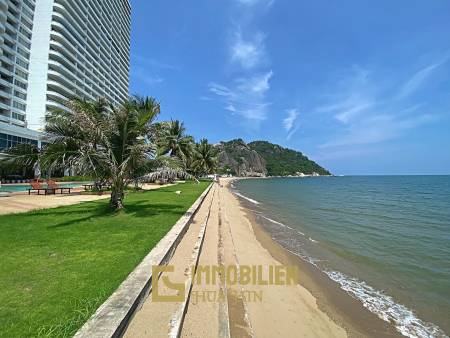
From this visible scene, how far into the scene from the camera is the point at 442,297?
633 centimetres

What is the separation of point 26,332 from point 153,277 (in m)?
1.95

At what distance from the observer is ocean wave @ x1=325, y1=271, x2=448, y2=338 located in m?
4.87

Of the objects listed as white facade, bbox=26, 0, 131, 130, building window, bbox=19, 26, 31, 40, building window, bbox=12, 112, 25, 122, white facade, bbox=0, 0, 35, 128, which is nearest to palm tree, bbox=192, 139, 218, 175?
white facade, bbox=26, 0, 131, 130

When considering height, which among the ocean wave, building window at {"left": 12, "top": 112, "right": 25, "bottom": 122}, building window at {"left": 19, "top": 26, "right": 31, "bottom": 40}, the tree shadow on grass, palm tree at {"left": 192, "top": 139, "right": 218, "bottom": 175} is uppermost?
building window at {"left": 19, "top": 26, "right": 31, "bottom": 40}

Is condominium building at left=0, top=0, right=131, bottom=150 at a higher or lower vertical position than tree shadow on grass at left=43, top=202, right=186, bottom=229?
higher

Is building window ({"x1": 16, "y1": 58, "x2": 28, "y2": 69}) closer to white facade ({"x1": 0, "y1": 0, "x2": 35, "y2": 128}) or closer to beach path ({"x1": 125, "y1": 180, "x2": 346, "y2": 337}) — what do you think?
white facade ({"x1": 0, "y1": 0, "x2": 35, "y2": 128})

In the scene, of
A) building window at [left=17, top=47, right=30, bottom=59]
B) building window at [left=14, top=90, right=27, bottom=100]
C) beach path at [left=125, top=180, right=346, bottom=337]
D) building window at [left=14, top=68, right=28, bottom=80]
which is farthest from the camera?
building window at [left=17, top=47, right=30, bottom=59]

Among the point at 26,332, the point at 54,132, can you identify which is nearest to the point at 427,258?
the point at 26,332

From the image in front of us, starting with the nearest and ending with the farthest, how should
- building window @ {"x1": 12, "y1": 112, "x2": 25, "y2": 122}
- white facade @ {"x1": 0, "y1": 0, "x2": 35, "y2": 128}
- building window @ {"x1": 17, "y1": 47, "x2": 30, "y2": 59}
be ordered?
white facade @ {"x1": 0, "y1": 0, "x2": 35, "y2": 128}
building window @ {"x1": 12, "y1": 112, "x2": 25, "y2": 122}
building window @ {"x1": 17, "y1": 47, "x2": 30, "y2": 59}

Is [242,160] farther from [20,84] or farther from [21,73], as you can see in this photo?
[20,84]

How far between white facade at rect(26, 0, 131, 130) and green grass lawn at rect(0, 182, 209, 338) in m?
38.1

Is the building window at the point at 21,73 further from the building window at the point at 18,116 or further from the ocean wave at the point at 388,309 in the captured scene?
the ocean wave at the point at 388,309

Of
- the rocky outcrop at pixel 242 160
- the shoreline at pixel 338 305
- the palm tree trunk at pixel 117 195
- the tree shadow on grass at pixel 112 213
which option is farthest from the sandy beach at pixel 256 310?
the rocky outcrop at pixel 242 160

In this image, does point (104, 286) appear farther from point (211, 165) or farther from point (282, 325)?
point (211, 165)
